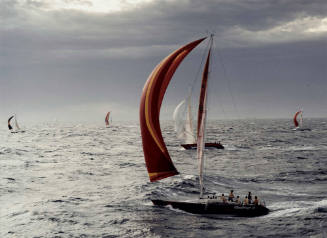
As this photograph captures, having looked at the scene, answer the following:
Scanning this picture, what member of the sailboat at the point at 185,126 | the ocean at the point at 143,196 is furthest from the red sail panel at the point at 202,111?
the sailboat at the point at 185,126

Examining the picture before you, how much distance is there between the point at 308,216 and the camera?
24.6 meters

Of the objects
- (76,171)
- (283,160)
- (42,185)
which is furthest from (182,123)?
(42,185)

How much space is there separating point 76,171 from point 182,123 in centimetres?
2350

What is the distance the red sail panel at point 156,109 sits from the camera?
21.8 meters

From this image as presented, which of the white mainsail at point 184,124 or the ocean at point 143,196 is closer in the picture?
the ocean at point 143,196

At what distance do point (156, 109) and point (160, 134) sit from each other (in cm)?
162

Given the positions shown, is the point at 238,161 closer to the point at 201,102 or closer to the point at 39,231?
the point at 201,102

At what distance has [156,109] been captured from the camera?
22297 mm

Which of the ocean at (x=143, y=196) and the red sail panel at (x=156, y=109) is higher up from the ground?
the red sail panel at (x=156, y=109)

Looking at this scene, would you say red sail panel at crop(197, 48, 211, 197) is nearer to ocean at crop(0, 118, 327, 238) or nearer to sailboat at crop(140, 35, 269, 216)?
sailboat at crop(140, 35, 269, 216)

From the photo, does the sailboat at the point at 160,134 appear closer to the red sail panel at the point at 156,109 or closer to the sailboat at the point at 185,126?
the red sail panel at the point at 156,109

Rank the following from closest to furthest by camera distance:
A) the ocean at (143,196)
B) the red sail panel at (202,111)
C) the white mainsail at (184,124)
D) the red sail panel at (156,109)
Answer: the ocean at (143,196)
the red sail panel at (156,109)
the red sail panel at (202,111)
the white mainsail at (184,124)

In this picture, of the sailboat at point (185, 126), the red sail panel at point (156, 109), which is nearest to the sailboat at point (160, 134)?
the red sail panel at point (156, 109)

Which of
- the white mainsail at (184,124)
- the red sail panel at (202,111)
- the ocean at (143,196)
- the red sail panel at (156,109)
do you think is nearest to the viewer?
the ocean at (143,196)
